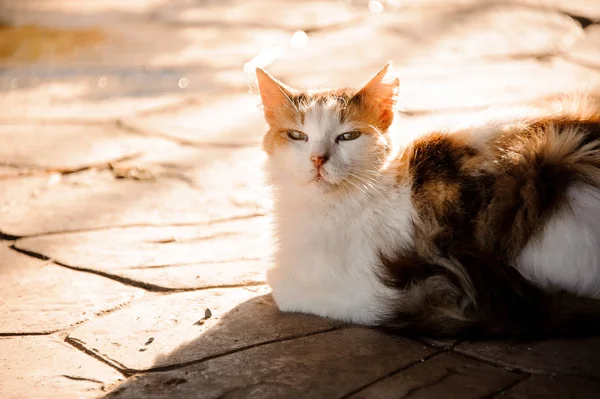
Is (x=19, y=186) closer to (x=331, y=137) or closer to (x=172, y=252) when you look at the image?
(x=172, y=252)

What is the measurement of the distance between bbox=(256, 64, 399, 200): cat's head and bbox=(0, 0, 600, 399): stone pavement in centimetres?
48

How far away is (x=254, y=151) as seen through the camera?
4.59 meters

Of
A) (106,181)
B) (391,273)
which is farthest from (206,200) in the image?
(391,273)

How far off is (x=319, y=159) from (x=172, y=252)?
1.08 m

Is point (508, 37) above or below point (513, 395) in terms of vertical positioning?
above

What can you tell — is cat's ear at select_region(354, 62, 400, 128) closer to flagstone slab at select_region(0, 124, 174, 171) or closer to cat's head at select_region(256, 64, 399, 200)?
cat's head at select_region(256, 64, 399, 200)

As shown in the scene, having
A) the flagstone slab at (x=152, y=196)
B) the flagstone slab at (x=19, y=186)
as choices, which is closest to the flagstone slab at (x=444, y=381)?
the flagstone slab at (x=152, y=196)

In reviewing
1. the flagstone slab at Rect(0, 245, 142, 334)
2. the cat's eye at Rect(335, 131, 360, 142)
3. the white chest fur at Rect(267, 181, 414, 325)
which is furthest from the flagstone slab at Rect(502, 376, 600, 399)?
the flagstone slab at Rect(0, 245, 142, 334)

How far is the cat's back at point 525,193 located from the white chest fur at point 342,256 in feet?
0.34

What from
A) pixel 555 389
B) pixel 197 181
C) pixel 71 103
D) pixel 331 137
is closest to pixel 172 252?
pixel 197 181

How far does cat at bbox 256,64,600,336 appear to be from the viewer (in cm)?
234

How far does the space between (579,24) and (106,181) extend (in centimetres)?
477

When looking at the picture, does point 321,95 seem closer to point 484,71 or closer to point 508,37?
point 484,71

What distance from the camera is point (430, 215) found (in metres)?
2.50
